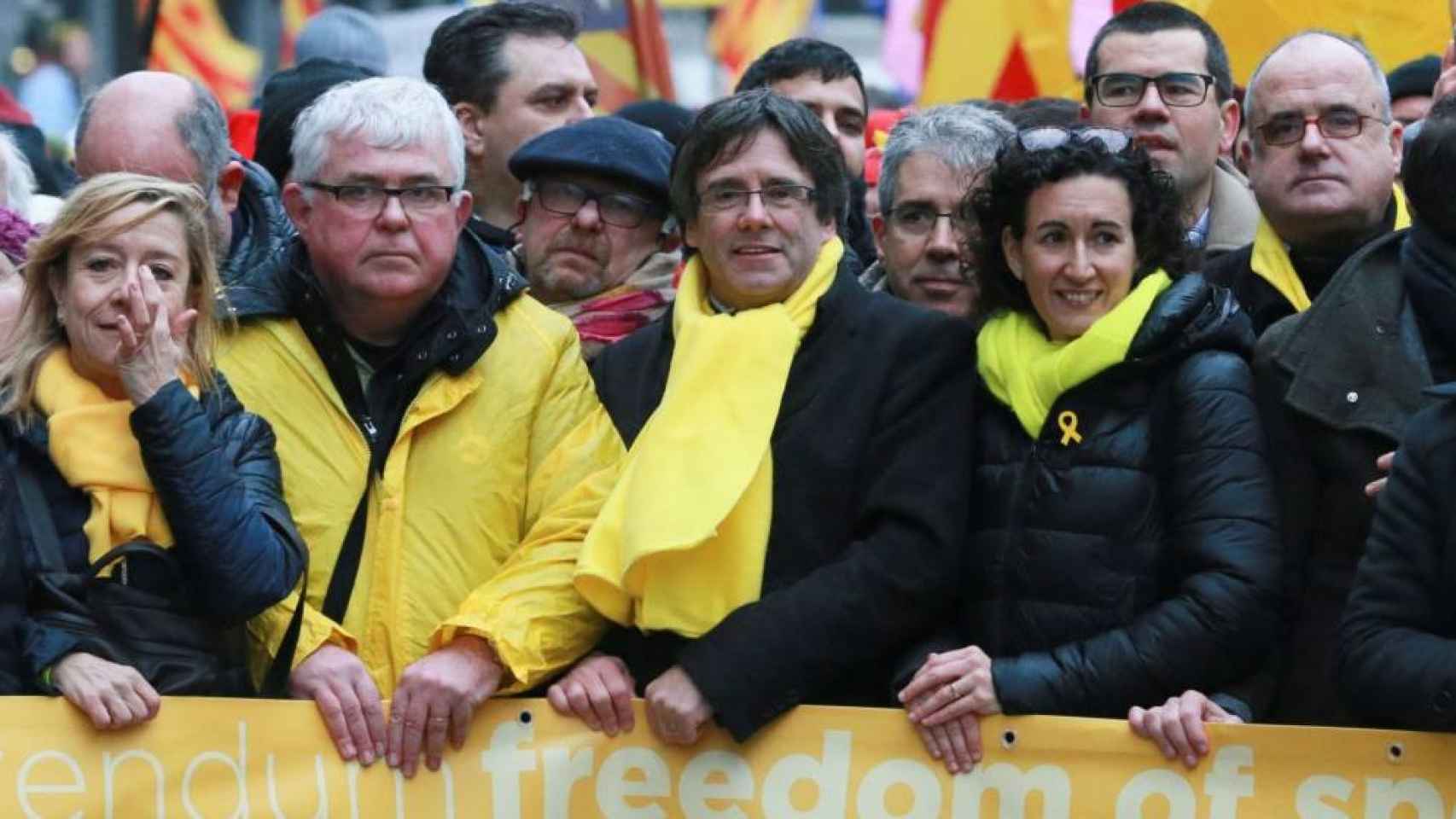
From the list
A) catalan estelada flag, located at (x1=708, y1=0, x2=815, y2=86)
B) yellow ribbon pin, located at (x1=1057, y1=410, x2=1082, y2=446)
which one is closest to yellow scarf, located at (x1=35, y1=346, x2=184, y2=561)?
yellow ribbon pin, located at (x1=1057, y1=410, x2=1082, y2=446)

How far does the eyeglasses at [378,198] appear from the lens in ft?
18.2

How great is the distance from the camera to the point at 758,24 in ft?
35.6

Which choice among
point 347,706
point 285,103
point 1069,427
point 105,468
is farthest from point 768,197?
point 285,103

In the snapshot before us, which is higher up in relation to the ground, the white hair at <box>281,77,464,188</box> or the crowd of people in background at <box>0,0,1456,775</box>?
the white hair at <box>281,77,464,188</box>

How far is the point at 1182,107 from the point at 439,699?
2604 mm

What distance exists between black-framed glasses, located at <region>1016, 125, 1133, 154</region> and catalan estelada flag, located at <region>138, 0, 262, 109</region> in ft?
18.5

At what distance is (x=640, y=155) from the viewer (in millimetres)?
6484

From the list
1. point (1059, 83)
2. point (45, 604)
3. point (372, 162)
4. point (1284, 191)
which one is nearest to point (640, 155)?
point (372, 162)

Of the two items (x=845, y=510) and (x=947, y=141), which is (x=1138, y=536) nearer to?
(x=845, y=510)

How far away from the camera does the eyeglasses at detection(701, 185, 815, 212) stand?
5527mm

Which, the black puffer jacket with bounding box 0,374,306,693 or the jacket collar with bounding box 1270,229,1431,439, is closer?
the black puffer jacket with bounding box 0,374,306,693

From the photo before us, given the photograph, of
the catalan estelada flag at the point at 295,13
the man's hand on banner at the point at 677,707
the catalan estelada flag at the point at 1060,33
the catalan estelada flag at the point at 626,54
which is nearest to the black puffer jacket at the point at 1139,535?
the man's hand on banner at the point at 677,707

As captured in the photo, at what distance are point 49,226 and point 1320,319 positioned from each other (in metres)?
2.44

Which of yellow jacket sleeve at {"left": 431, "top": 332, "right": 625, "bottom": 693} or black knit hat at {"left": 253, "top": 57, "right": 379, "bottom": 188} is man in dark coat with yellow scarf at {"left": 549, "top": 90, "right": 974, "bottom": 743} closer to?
yellow jacket sleeve at {"left": 431, "top": 332, "right": 625, "bottom": 693}
